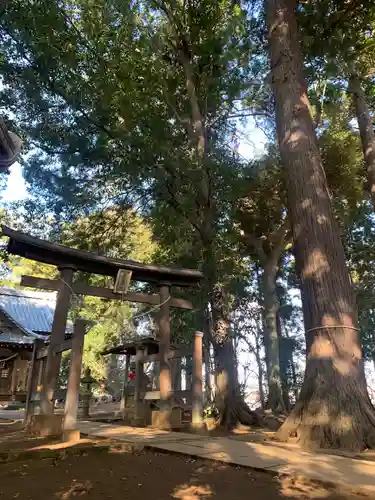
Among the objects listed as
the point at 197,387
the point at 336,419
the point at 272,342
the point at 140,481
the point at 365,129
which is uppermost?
the point at 365,129

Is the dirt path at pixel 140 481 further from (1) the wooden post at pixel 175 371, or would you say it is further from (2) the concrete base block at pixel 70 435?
(1) the wooden post at pixel 175 371

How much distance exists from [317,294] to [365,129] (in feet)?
24.1

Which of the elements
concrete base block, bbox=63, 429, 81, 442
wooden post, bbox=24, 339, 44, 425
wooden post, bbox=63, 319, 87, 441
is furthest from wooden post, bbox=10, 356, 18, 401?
concrete base block, bbox=63, 429, 81, 442

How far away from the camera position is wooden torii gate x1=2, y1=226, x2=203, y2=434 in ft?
21.2

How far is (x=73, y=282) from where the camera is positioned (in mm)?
7559

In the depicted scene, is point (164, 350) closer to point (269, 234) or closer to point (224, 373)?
point (224, 373)

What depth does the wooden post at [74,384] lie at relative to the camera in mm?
5318

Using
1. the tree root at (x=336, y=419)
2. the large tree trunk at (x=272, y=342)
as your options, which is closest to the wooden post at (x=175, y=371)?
the large tree trunk at (x=272, y=342)

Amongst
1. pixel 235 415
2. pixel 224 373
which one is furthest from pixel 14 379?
pixel 235 415

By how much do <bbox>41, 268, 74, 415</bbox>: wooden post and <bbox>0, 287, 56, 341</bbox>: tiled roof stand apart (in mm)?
7257

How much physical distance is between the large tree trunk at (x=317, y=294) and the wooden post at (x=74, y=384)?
3.01 metres

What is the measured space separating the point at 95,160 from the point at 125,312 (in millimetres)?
13406

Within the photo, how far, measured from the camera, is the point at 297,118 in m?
6.59

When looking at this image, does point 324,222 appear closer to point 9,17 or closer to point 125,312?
point 9,17
